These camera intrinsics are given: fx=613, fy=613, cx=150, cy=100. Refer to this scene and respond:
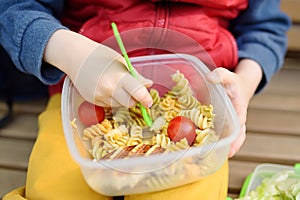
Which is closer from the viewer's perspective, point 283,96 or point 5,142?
point 5,142

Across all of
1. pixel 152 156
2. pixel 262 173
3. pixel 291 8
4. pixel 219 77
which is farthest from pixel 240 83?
pixel 291 8

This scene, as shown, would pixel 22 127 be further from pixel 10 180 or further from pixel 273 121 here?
pixel 273 121

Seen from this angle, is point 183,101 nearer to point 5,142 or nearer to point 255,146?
point 255,146

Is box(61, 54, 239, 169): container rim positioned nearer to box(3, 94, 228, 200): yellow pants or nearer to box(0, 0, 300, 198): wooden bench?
box(3, 94, 228, 200): yellow pants

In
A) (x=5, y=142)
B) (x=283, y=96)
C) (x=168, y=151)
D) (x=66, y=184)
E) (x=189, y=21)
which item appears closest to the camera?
(x=168, y=151)

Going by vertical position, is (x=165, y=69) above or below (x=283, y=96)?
above

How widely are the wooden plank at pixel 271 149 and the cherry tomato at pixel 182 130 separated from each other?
0.99 feet

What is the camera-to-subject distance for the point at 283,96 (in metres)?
1.36

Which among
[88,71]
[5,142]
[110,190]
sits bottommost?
[5,142]

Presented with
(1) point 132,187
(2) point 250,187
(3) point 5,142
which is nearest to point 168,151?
(1) point 132,187

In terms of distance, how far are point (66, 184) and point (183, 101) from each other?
235mm

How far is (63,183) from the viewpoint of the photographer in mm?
997

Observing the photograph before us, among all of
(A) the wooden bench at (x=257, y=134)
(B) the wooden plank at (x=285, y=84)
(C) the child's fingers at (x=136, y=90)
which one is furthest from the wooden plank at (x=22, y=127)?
(B) the wooden plank at (x=285, y=84)

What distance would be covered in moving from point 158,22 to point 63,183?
33 centimetres
